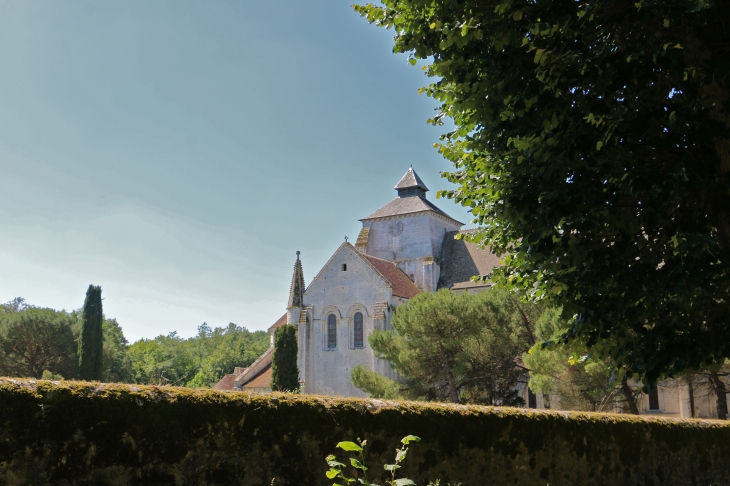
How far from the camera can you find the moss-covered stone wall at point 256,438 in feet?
24.1

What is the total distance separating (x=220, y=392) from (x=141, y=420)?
1.24 metres

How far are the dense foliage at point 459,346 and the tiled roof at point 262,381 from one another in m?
14.5

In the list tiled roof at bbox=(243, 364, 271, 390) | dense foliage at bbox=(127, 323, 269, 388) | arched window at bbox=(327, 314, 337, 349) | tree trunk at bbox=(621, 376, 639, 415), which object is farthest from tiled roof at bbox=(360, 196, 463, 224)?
dense foliage at bbox=(127, 323, 269, 388)

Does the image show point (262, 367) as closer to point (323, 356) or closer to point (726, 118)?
point (323, 356)

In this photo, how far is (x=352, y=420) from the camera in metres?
10.1

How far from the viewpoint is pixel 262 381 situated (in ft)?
155

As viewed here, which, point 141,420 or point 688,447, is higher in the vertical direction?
point 141,420

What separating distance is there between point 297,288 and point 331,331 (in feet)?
13.9

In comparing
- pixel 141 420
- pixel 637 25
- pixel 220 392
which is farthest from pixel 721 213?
pixel 141 420

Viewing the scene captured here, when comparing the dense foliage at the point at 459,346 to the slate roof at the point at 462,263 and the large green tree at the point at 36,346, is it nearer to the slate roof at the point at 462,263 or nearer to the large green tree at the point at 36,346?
the slate roof at the point at 462,263

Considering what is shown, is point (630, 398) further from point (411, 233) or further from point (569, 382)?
point (411, 233)

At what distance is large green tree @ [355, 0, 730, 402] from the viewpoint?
8.31 meters

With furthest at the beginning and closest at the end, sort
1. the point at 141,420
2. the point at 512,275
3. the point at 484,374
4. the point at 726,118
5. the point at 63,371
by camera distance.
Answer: the point at 63,371, the point at 484,374, the point at 512,275, the point at 726,118, the point at 141,420

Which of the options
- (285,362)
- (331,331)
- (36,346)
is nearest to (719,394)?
(331,331)
